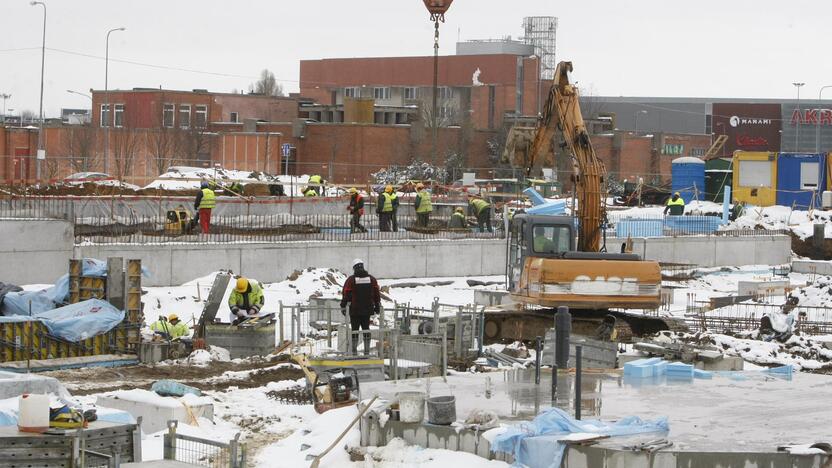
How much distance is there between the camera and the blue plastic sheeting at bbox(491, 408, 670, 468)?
13.0 metres

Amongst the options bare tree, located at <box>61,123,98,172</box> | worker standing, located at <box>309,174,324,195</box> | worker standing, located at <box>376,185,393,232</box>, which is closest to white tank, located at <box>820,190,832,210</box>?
worker standing, located at <box>309,174,324,195</box>

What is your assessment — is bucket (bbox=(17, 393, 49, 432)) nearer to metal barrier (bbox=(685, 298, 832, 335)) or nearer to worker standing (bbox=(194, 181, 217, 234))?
metal barrier (bbox=(685, 298, 832, 335))

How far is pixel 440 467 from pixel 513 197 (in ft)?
137

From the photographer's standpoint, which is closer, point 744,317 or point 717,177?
point 744,317

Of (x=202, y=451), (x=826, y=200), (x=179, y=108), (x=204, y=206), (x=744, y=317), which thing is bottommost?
(x=202, y=451)

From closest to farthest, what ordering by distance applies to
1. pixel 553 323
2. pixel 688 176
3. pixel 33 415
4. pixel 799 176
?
pixel 33 415, pixel 553 323, pixel 799 176, pixel 688 176

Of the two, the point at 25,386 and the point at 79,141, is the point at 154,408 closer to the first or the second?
the point at 25,386

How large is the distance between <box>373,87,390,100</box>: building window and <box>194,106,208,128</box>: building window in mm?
14843

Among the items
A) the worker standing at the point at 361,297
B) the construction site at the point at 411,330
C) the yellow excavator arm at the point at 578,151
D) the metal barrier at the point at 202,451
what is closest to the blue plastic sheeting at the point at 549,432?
the construction site at the point at 411,330

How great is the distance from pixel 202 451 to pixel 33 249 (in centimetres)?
1616

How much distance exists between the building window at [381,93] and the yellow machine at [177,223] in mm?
56986

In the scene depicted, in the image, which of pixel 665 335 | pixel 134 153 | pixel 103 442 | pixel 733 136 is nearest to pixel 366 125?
pixel 134 153

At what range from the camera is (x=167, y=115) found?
266 feet

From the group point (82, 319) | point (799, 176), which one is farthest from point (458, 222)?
point (799, 176)
